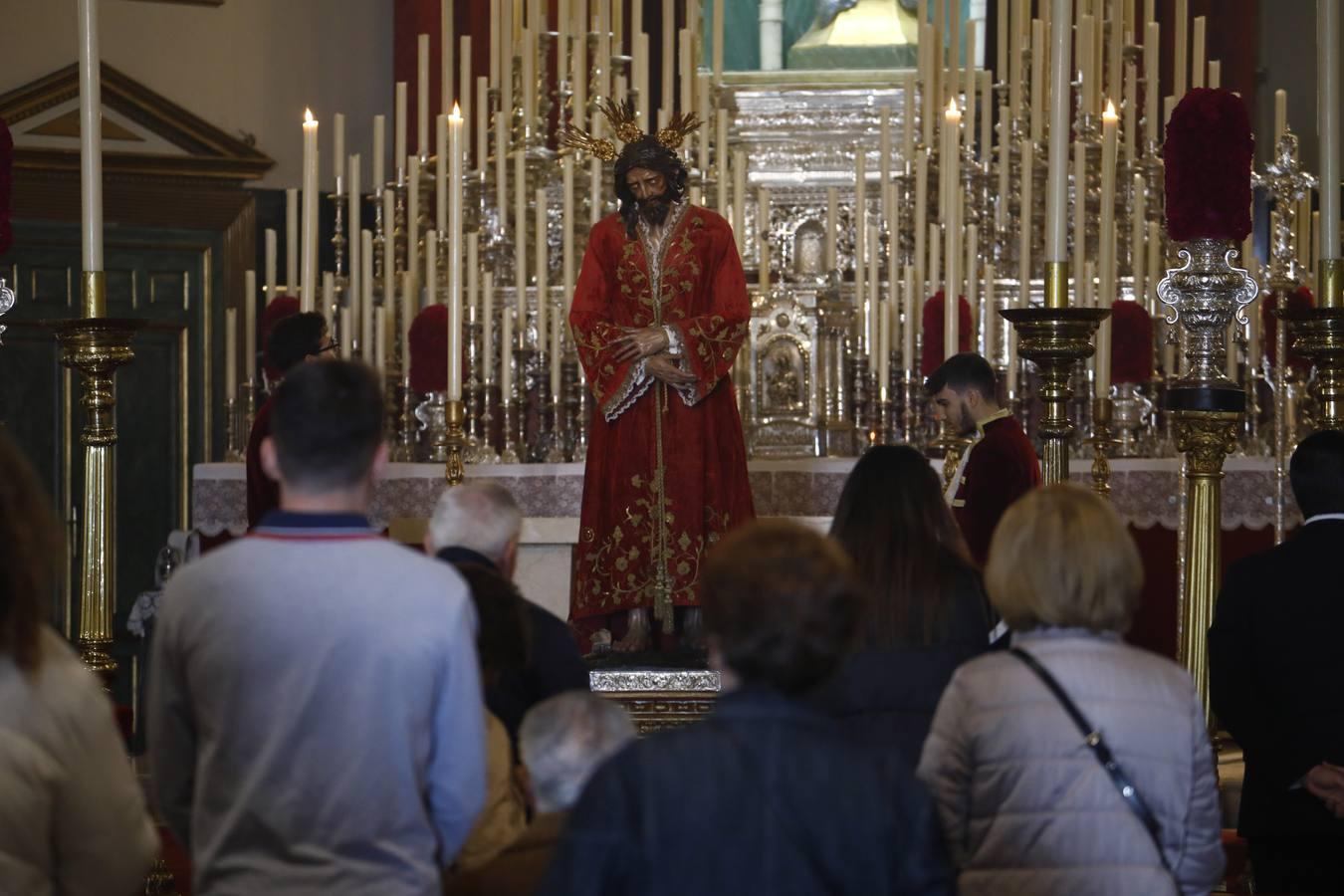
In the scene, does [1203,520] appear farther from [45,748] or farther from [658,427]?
[45,748]

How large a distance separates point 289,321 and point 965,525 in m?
1.93

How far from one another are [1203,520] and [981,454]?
748 mm

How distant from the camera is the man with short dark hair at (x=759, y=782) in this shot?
7.18 ft

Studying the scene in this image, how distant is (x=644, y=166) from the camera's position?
5.50 metres

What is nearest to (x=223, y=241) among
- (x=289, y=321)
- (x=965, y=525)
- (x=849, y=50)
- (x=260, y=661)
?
(x=849, y=50)

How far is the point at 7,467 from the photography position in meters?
2.39

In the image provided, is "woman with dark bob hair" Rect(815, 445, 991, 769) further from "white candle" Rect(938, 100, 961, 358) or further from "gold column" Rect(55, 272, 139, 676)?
"white candle" Rect(938, 100, 961, 358)

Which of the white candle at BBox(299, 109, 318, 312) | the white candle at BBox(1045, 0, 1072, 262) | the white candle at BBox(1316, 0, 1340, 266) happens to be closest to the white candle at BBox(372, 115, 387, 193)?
the white candle at BBox(299, 109, 318, 312)

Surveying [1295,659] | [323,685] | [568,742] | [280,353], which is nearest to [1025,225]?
[280,353]

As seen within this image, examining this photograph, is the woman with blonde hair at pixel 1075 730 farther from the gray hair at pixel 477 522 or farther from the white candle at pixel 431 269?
the white candle at pixel 431 269

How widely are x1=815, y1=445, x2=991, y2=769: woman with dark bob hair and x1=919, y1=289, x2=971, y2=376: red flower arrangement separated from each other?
13.7 ft

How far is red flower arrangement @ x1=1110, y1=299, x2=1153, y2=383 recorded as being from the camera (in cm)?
747

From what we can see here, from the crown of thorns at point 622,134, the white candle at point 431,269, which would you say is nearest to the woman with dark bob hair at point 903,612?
the crown of thorns at point 622,134

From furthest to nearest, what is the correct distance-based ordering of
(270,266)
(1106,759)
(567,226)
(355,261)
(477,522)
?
(270,266) → (355,261) → (567,226) → (477,522) → (1106,759)
